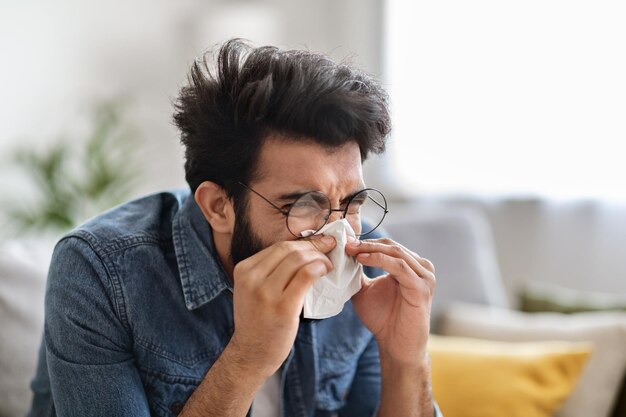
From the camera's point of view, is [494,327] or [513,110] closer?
[494,327]

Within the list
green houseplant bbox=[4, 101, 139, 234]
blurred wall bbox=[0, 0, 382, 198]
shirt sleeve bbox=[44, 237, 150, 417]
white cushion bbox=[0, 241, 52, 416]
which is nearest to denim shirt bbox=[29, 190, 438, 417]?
shirt sleeve bbox=[44, 237, 150, 417]

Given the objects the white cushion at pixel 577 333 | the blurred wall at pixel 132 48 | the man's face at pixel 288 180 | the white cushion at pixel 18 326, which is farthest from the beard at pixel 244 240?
the blurred wall at pixel 132 48

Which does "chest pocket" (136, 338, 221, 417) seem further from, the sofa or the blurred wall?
the blurred wall

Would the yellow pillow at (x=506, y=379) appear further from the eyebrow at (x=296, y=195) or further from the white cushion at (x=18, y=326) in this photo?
the white cushion at (x=18, y=326)

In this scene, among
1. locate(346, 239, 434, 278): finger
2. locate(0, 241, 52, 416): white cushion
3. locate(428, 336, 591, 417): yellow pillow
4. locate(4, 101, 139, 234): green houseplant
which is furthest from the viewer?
locate(4, 101, 139, 234): green houseplant

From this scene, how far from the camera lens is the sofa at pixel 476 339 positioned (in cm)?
152

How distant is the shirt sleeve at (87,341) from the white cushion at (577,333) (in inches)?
41.4

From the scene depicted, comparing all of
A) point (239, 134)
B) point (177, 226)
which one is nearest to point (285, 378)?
point (177, 226)

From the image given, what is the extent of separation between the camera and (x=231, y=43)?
4.32ft

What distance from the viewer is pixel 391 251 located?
1.24 meters

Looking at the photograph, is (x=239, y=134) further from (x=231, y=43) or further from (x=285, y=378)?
(x=285, y=378)

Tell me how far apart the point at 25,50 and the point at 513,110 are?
82.7 inches

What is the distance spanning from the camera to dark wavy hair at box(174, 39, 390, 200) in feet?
3.92

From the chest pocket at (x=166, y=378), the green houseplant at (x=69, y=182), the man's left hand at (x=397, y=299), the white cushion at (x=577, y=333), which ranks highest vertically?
the man's left hand at (x=397, y=299)
